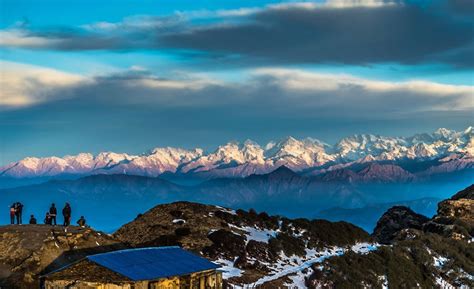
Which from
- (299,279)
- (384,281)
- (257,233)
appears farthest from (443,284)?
(299,279)

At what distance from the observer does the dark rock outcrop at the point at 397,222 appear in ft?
491

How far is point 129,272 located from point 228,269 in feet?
93.7

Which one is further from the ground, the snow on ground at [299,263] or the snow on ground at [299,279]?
the snow on ground at [299,263]

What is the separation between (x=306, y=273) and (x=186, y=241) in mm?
16523

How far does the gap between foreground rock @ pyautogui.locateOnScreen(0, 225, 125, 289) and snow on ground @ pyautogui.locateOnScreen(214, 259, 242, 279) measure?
41.1ft

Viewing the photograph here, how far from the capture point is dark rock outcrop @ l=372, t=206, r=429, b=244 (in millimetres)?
149750

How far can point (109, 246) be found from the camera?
274 ft

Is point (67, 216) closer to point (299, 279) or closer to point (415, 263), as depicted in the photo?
point (299, 279)

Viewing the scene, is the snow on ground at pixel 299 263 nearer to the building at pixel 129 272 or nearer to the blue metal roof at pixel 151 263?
the blue metal roof at pixel 151 263

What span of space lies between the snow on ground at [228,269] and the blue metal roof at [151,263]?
45.7ft

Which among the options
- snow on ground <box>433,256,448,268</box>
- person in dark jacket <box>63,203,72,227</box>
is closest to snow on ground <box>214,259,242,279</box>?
person in dark jacket <box>63,203,72,227</box>

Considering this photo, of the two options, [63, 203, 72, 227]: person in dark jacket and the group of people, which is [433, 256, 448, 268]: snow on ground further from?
[63, 203, 72, 227]: person in dark jacket

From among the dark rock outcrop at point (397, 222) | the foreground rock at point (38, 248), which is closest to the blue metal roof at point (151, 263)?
the foreground rock at point (38, 248)

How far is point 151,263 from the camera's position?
6378 centimetres
